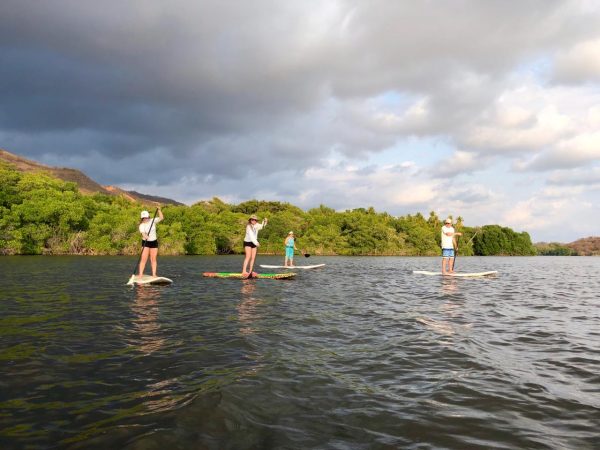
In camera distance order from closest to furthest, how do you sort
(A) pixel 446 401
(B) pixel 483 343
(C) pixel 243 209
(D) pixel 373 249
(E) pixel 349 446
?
(E) pixel 349 446
(A) pixel 446 401
(B) pixel 483 343
(D) pixel 373 249
(C) pixel 243 209

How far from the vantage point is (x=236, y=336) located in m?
8.23

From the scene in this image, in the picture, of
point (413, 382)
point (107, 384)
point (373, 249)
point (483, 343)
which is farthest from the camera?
point (373, 249)

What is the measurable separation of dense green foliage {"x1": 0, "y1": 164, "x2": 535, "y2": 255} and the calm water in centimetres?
1425

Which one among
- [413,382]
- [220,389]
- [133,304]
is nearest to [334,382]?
[413,382]

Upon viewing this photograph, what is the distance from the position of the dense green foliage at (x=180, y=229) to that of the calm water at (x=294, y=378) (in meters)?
14.3

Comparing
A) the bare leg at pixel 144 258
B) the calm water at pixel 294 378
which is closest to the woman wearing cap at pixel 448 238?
the calm water at pixel 294 378

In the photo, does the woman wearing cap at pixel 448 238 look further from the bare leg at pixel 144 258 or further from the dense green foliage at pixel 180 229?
the bare leg at pixel 144 258

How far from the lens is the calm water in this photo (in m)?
4.03

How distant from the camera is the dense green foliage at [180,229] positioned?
5872 centimetres

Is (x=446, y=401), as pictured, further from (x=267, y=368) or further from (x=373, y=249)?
(x=373, y=249)

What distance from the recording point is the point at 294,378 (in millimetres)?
5730

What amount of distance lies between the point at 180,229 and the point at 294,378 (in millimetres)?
75823

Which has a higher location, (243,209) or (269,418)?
(243,209)

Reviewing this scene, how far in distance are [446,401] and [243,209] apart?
133 m
